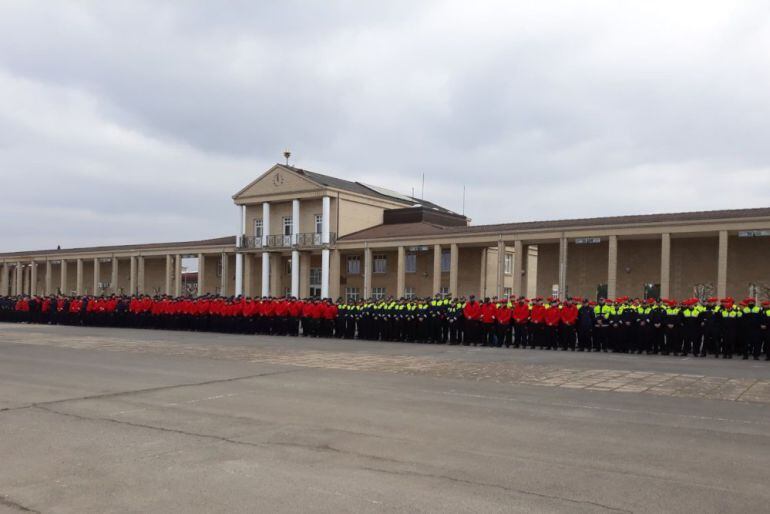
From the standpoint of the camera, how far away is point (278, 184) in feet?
170

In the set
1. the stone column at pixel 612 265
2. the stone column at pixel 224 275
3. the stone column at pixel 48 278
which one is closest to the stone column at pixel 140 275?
the stone column at pixel 224 275

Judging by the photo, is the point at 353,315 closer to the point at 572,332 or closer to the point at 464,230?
the point at 572,332

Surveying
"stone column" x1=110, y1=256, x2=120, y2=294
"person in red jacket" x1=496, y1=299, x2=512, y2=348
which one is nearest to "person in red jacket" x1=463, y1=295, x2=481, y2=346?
"person in red jacket" x1=496, y1=299, x2=512, y2=348

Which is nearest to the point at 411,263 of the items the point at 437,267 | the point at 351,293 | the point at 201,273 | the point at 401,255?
the point at 401,255

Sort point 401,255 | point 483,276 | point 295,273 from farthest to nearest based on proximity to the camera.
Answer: point 295,273 < point 483,276 < point 401,255

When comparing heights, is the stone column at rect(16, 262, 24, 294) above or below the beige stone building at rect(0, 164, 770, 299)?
below

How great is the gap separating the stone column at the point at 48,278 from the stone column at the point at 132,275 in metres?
8.82

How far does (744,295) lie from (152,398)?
3058 cm

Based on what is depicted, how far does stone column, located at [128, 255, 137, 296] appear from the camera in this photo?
58.2 meters

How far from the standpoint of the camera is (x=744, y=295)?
32656mm

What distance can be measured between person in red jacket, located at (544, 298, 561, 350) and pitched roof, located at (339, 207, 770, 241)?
45.2 feet

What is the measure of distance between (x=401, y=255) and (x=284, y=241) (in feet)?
40.4

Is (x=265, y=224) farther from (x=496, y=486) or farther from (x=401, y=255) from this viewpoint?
(x=496, y=486)

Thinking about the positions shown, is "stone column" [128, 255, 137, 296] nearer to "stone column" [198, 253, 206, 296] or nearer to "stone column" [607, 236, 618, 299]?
"stone column" [198, 253, 206, 296]
